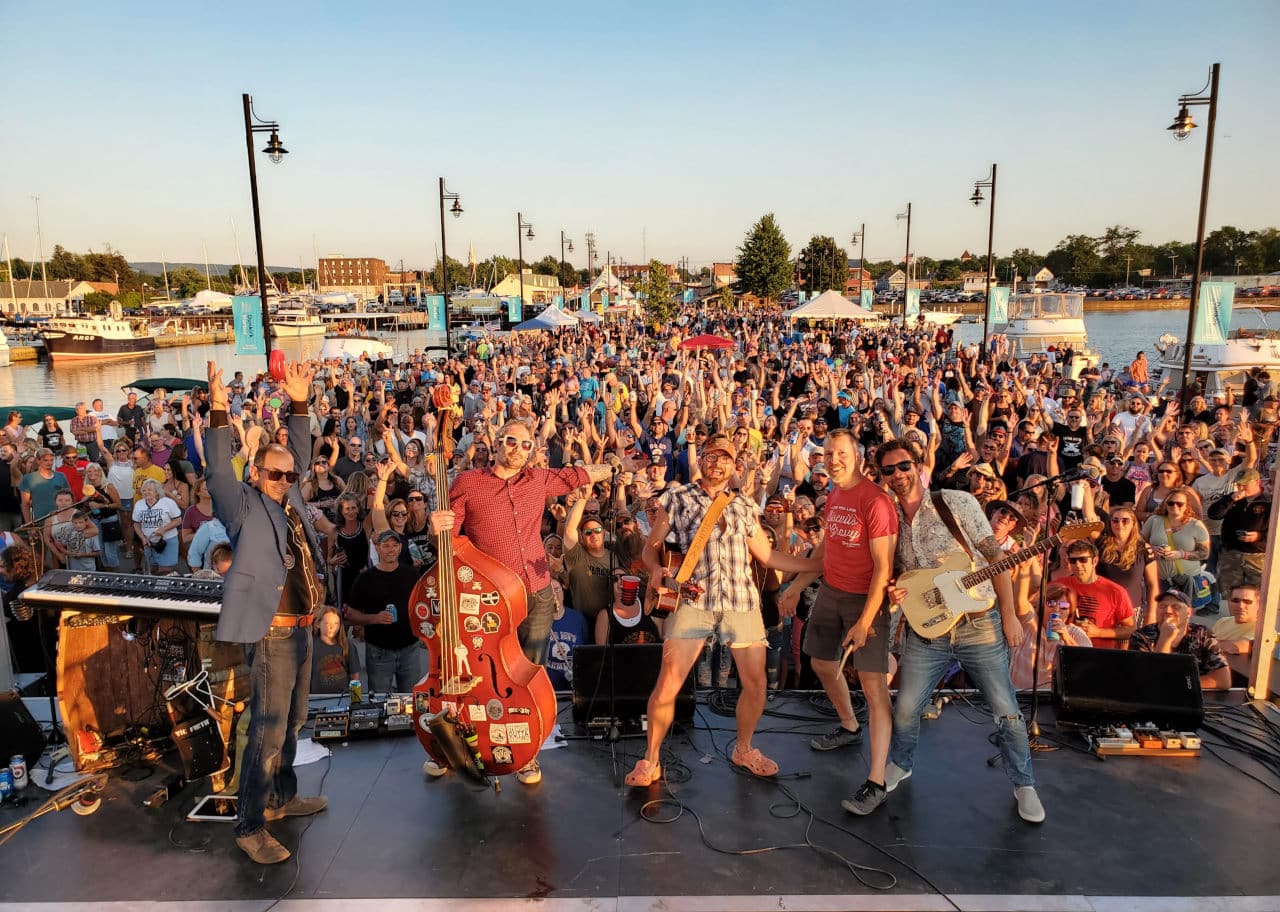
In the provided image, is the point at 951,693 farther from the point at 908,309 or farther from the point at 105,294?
the point at 105,294

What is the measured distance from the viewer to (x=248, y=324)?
12.8 metres

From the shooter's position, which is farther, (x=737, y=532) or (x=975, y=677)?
(x=737, y=532)

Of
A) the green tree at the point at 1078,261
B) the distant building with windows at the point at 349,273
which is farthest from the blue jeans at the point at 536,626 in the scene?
the distant building with windows at the point at 349,273

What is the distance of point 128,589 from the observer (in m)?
4.06

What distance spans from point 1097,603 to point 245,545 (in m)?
4.77

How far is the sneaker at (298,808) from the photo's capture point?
363cm

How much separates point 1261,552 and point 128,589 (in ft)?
23.9

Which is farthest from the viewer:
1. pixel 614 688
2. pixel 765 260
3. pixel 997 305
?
pixel 765 260

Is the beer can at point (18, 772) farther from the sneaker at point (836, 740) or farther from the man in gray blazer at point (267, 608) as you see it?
the sneaker at point (836, 740)

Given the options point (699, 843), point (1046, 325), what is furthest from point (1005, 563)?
point (1046, 325)

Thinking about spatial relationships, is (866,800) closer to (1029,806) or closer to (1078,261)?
(1029,806)

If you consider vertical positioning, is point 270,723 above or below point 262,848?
above

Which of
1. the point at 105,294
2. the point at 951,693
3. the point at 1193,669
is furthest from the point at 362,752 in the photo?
the point at 105,294

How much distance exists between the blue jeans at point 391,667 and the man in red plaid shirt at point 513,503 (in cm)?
159
